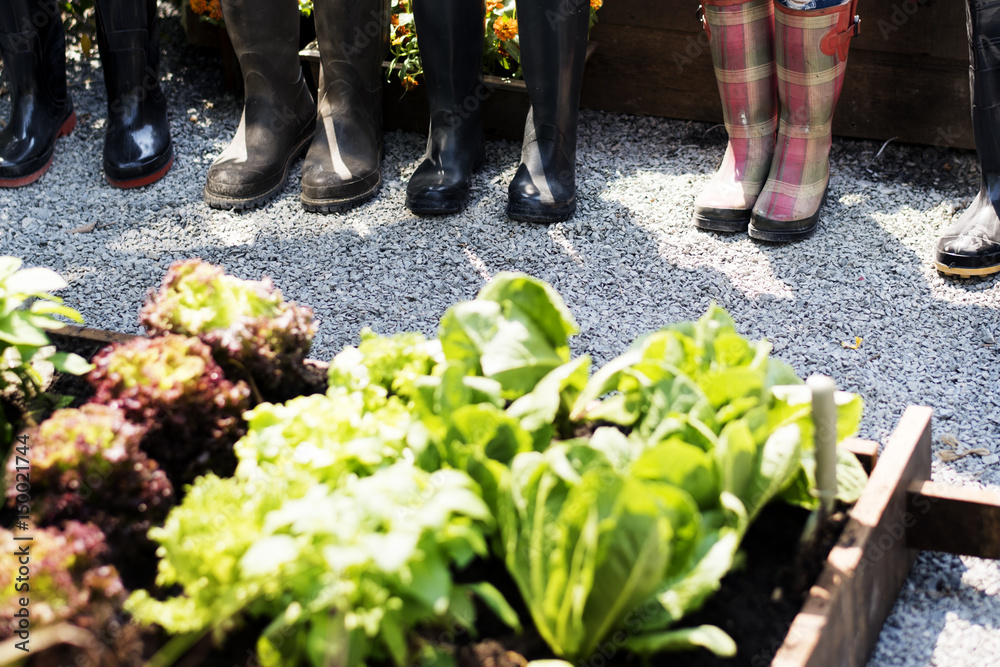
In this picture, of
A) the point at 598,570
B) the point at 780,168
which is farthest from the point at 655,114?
the point at 598,570

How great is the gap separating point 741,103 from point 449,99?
80 cm

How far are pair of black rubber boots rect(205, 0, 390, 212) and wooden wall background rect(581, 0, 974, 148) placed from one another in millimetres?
771

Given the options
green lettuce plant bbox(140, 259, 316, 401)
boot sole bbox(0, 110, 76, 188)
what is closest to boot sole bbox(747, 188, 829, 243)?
green lettuce plant bbox(140, 259, 316, 401)

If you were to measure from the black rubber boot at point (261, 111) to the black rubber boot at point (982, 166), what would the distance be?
177 centimetres

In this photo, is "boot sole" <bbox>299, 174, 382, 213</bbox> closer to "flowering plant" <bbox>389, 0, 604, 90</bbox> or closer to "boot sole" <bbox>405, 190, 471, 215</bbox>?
"boot sole" <bbox>405, 190, 471, 215</bbox>

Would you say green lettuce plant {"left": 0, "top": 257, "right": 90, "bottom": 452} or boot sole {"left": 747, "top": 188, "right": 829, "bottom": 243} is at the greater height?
green lettuce plant {"left": 0, "top": 257, "right": 90, "bottom": 452}

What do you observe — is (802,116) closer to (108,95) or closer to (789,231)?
(789,231)

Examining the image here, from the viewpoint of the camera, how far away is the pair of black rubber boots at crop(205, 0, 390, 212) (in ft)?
8.13

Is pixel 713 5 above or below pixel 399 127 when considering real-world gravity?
above

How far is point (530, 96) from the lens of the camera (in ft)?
7.79

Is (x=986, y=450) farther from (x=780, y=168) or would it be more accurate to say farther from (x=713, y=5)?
(x=713, y=5)

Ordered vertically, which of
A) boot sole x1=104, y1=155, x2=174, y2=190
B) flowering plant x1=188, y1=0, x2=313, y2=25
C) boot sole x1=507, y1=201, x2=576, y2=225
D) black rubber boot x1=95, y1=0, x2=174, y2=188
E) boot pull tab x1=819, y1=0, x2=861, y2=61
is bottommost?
boot sole x1=104, y1=155, x2=174, y2=190

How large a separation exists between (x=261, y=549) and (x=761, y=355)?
A: 2.03 ft

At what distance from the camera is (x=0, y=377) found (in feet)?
4.39
